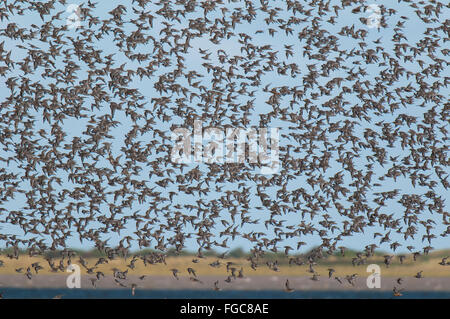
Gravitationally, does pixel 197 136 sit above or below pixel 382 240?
above

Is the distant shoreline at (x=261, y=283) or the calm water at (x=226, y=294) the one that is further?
the calm water at (x=226, y=294)

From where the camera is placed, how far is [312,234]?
74.8 feet

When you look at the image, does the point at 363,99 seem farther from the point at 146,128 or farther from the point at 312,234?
the point at 146,128

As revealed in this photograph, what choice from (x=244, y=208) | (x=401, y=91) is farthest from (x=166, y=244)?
(x=401, y=91)

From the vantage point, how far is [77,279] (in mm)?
23391

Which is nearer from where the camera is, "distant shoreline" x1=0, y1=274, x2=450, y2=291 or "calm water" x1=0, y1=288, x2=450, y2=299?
"distant shoreline" x1=0, y1=274, x2=450, y2=291

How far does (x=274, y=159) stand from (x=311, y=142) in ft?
4.66

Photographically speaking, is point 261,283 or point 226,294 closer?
point 261,283
